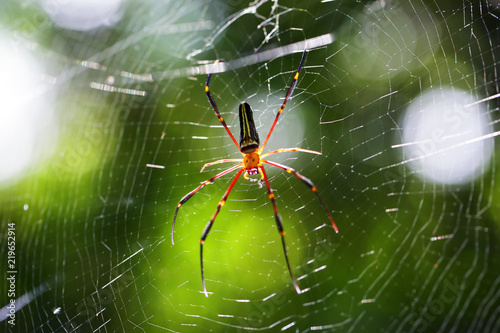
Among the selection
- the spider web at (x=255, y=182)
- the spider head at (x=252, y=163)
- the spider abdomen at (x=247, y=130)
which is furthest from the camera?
the spider web at (x=255, y=182)

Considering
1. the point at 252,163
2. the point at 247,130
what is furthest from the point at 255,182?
the point at 247,130

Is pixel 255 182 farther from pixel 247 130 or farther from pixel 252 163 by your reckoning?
pixel 247 130

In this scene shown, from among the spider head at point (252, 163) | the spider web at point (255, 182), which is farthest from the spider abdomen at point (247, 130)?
the spider web at point (255, 182)

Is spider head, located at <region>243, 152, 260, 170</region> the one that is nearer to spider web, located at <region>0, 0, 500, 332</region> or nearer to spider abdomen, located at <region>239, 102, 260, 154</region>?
spider abdomen, located at <region>239, 102, 260, 154</region>

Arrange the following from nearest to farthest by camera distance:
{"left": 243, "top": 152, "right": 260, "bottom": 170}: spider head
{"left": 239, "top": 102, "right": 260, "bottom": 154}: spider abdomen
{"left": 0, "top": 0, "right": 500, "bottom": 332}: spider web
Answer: {"left": 239, "top": 102, "right": 260, "bottom": 154}: spider abdomen
{"left": 243, "top": 152, "right": 260, "bottom": 170}: spider head
{"left": 0, "top": 0, "right": 500, "bottom": 332}: spider web

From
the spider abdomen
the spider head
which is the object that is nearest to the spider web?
the spider head

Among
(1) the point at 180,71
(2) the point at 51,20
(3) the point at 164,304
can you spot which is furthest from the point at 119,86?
(3) the point at 164,304

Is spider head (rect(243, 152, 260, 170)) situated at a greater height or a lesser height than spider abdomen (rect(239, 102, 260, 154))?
lesser

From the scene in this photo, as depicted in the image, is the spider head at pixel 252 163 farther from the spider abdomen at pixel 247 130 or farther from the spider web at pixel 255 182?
the spider web at pixel 255 182
